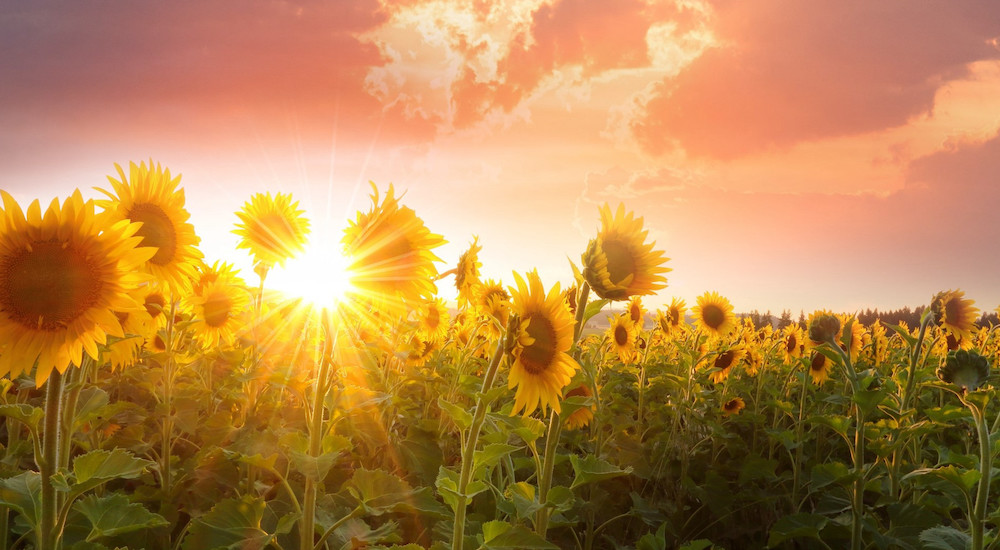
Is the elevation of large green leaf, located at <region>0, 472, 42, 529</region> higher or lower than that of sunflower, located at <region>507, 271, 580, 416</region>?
lower

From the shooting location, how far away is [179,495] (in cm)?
421

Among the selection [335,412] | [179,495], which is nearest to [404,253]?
[335,412]

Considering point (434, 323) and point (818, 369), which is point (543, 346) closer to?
point (434, 323)

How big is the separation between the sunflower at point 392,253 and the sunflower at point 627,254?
3.13ft

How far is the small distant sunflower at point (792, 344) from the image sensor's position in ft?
29.2

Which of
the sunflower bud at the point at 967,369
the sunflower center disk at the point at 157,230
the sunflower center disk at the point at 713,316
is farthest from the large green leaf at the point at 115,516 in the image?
the sunflower center disk at the point at 713,316

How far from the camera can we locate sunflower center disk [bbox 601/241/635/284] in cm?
312

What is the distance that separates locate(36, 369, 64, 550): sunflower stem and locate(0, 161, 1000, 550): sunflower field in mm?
11

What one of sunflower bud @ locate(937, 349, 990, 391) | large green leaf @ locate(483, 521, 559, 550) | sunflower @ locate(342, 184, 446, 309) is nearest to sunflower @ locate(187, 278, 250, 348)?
sunflower @ locate(342, 184, 446, 309)

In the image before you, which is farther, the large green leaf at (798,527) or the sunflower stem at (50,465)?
the large green leaf at (798,527)

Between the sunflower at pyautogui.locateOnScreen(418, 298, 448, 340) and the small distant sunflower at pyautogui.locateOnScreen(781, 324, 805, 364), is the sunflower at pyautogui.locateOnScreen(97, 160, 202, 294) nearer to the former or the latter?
the sunflower at pyautogui.locateOnScreen(418, 298, 448, 340)

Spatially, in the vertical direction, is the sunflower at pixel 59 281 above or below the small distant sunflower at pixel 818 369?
above

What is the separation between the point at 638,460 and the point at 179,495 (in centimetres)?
386

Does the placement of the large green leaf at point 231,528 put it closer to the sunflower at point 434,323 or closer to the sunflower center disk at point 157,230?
the sunflower center disk at point 157,230
